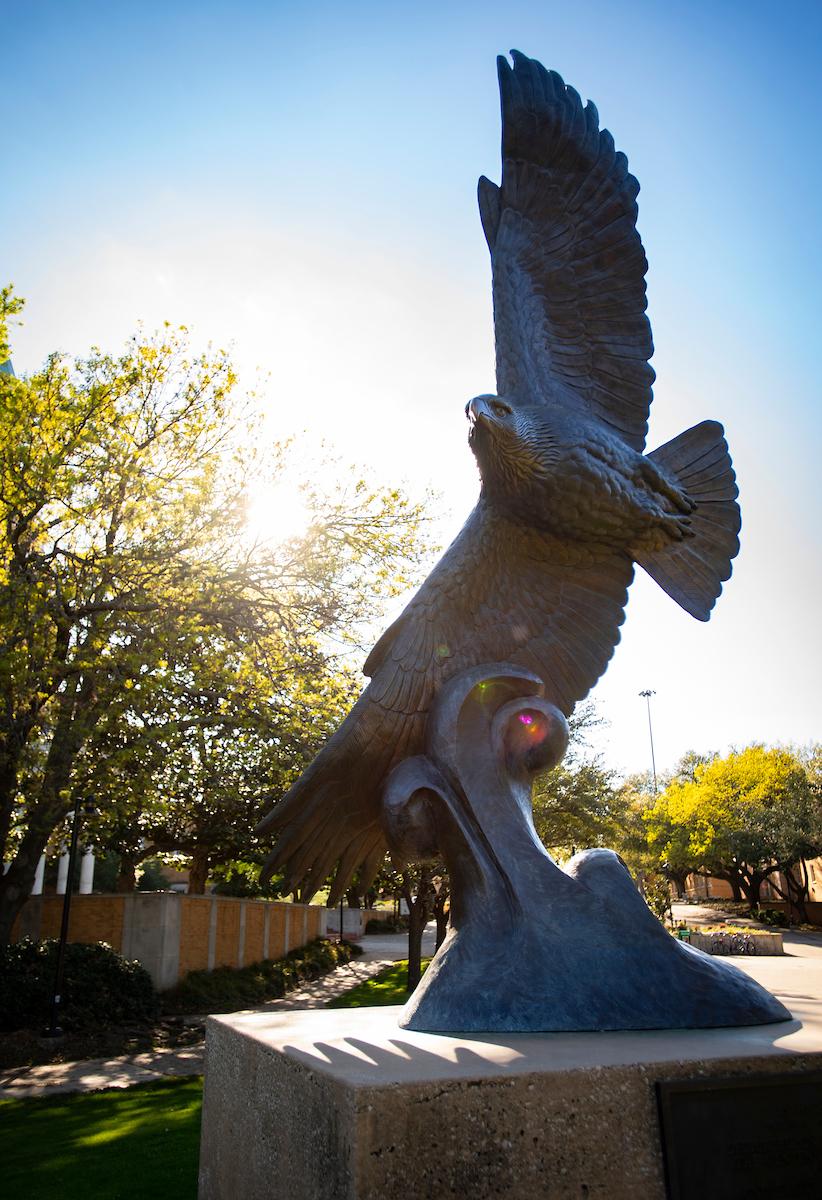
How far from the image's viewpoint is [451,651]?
5.02 metres

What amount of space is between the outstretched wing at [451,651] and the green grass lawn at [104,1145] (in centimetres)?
297

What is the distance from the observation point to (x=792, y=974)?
6.40m

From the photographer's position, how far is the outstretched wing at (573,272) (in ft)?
17.9

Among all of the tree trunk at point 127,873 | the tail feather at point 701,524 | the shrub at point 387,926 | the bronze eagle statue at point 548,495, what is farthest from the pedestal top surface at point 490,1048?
the shrub at point 387,926

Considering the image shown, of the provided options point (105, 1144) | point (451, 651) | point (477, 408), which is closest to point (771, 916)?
point (105, 1144)

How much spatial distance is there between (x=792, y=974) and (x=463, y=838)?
3.68 metres

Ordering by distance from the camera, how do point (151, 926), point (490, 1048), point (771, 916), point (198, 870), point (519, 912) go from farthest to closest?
point (771, 916)
point (198, 870)
point (151, 926)
point (519, 912)
point (490, 1048)

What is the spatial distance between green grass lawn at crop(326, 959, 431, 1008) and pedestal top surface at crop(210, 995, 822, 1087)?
37.9 feet

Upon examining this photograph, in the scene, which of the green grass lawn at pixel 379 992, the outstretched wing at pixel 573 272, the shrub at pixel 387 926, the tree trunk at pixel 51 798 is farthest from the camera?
the shrub at pixel 387 926

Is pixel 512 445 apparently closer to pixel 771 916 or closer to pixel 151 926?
pixel 151 926

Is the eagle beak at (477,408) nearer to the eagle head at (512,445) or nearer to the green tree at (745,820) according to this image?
the eagle head at (512,445)

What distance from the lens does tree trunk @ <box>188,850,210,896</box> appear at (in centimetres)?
2241

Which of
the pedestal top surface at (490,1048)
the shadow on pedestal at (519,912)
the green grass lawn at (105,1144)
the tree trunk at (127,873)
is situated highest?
the shadow on pedestal at (519,912)

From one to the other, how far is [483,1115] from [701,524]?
401cm
